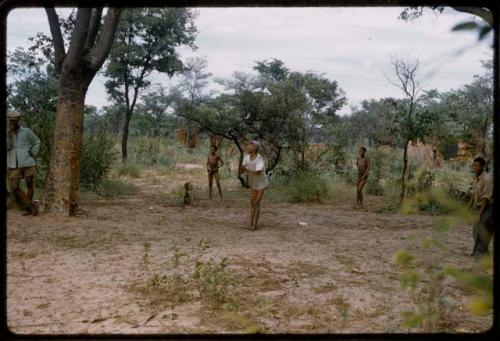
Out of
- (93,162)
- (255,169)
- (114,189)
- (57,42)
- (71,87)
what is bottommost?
(114,189)

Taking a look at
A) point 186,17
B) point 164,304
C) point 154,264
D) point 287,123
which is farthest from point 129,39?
point 164,304

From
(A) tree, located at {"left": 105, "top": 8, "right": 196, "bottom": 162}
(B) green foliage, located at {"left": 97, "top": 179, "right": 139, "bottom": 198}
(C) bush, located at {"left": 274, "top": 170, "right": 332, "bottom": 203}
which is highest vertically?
→ (A) tree, located at {"left": 105, "top": 8, "right": 196, "bottom": 162}

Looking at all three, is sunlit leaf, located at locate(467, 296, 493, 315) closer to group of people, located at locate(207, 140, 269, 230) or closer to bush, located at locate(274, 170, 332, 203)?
group of people, located at locate(207, 140, 269, 230)

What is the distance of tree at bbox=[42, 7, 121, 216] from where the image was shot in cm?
870

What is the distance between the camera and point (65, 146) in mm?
8969

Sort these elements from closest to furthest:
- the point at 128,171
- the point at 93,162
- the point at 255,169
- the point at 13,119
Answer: the point at 13,119
the point at 255,169
the point at 93,162
the point at 128,171

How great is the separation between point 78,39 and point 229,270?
17.3 feet

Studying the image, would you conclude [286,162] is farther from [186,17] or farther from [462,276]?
[462,276]

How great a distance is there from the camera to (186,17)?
2139 cm

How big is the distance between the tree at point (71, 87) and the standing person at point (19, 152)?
41cm

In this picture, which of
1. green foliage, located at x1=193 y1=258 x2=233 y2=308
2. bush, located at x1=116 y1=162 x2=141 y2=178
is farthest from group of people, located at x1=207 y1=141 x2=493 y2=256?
bush, located at x1=116 y1=162 x2=141 y2=178

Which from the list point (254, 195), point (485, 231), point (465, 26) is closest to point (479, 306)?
point (485, 231)

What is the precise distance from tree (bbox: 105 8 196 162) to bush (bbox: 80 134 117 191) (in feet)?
26.4

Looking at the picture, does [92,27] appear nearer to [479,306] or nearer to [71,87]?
[71,87]
